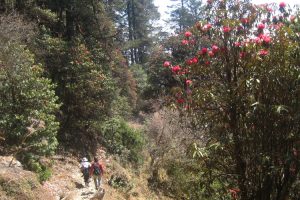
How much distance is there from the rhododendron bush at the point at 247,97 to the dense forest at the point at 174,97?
2 centimetres

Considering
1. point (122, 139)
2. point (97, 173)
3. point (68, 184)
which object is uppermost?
point (97, 173)

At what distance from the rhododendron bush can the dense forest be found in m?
0.02

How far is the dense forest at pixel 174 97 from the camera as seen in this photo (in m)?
6.11

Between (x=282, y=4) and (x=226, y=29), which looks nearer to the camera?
(x=226, y=29)

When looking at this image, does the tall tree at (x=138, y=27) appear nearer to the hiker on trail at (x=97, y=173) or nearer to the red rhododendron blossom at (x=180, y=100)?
the hiker on trail at (x=97, y=173)

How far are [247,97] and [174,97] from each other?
1.39 m

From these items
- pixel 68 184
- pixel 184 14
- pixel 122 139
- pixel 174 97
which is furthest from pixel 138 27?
pixel 174 97

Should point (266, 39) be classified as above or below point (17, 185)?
above

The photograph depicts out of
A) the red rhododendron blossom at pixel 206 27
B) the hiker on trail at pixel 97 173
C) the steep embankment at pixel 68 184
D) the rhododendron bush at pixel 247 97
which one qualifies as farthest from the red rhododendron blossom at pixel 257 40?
the hiker on trail at pixel 97 173

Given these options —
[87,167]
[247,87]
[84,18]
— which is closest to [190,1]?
[84,18]

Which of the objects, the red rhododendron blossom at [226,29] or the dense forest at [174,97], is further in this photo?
the red rhododendron blossom at [226,29]

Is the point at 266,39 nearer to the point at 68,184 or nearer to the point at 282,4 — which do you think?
the point at 282,4

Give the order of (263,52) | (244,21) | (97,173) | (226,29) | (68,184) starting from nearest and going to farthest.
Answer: (263,52) < (226,29) < (244,21) < (97,173) < (68,184)

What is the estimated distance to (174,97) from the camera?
7.17 meters
